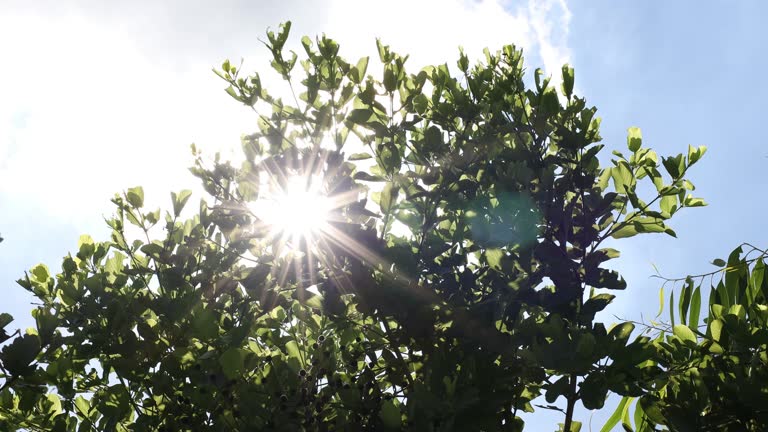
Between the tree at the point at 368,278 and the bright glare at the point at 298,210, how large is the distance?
19mm

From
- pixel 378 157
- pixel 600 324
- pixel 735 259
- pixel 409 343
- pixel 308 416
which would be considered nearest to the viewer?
pixel 308 416

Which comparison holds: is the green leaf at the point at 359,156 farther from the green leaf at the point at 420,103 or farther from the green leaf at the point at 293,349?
the green leaf at the point at 293,349

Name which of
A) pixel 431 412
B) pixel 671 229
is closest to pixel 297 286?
pixel 431 412

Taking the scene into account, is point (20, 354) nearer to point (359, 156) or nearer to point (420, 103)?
point (359, 156)

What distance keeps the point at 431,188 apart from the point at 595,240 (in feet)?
2.87

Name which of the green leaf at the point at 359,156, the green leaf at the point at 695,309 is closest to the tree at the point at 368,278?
the green leaf at the point at 359,156

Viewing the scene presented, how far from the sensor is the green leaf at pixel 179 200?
3.47 metres

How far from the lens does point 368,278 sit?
9.41ft

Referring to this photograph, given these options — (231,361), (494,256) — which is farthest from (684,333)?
(231,361)

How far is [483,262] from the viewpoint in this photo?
11.4 ft

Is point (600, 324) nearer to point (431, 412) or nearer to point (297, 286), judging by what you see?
point (431, 412)

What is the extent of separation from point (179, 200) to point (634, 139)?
95.9 inches

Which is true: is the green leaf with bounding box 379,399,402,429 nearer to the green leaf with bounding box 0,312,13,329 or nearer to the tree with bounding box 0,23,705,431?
the tree with bounding box 0,23,705,431

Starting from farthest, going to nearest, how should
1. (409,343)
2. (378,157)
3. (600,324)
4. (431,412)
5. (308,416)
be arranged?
1. (378,157)
2. (409,343)
3. (600,324)
4. (308,416)
5. (431,412)
